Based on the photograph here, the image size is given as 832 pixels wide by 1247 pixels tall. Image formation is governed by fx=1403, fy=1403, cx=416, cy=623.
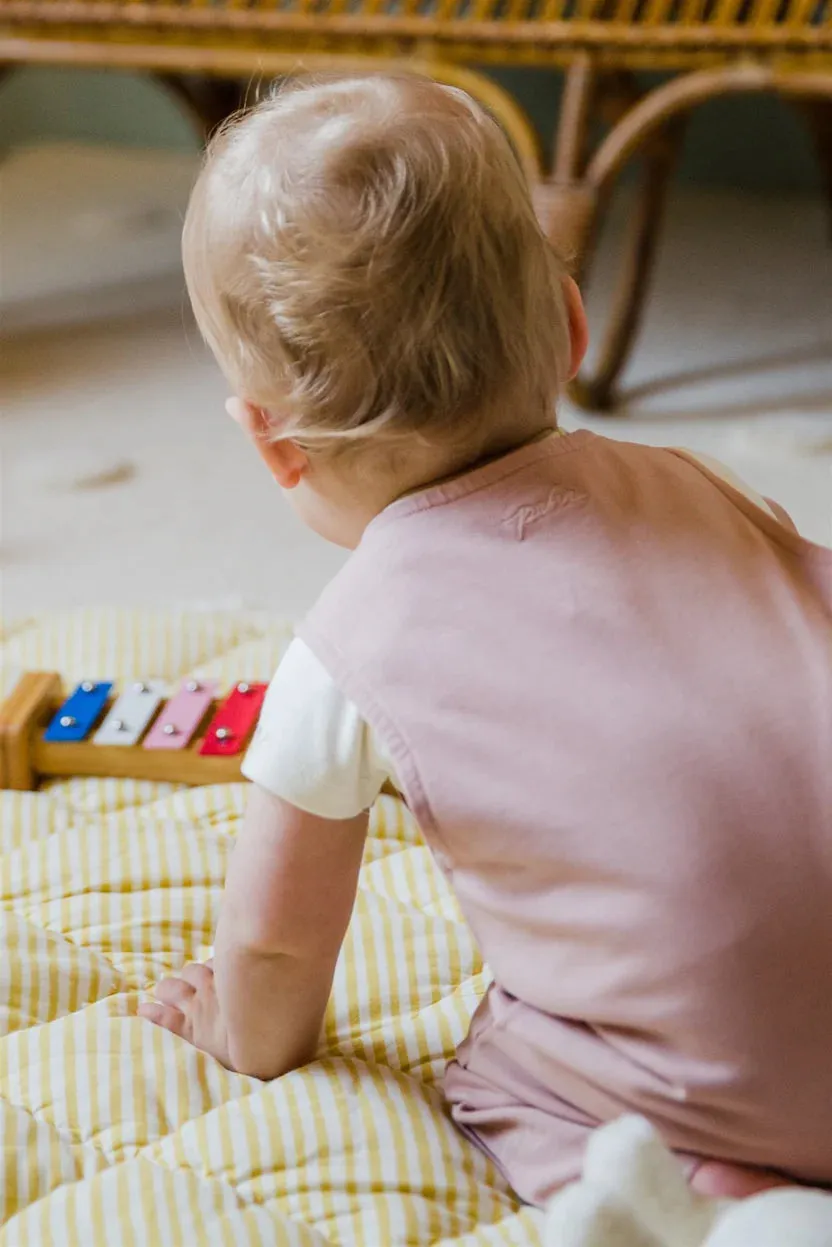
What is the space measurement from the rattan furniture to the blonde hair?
0.97m

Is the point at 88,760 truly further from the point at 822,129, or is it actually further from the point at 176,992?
the point at 822,129

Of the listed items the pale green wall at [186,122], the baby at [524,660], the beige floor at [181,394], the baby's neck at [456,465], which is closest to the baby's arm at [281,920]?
the baby at [524,660]

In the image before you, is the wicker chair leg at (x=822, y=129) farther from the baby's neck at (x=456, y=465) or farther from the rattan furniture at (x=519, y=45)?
the baby's neck at (x=456, y=465)

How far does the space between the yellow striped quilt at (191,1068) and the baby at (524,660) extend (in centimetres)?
9

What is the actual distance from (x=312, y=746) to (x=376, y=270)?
21 cm

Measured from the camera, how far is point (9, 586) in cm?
153

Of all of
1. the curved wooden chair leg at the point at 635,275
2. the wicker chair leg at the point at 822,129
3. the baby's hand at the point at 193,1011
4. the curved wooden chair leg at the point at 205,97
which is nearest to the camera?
the baby's hand at the point at 193,1011

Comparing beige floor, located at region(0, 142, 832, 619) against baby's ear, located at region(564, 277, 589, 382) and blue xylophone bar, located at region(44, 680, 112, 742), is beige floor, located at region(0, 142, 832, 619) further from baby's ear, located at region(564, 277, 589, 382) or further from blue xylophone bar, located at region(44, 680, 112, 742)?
baby's ear, located at region(564, 277, 589, 382)

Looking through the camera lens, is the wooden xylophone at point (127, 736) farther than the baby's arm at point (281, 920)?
Yes

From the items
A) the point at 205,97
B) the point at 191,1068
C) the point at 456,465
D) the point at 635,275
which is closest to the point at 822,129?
the point at 635,275

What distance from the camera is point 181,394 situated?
198 centimetres

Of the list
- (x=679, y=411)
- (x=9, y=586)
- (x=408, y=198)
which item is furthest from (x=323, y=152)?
(x=679, y=411)

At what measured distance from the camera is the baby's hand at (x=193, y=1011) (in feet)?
2.51

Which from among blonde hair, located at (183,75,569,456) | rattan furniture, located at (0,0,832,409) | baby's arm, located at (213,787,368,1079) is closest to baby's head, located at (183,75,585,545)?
blonde hair, located at (183,75,569,456)
